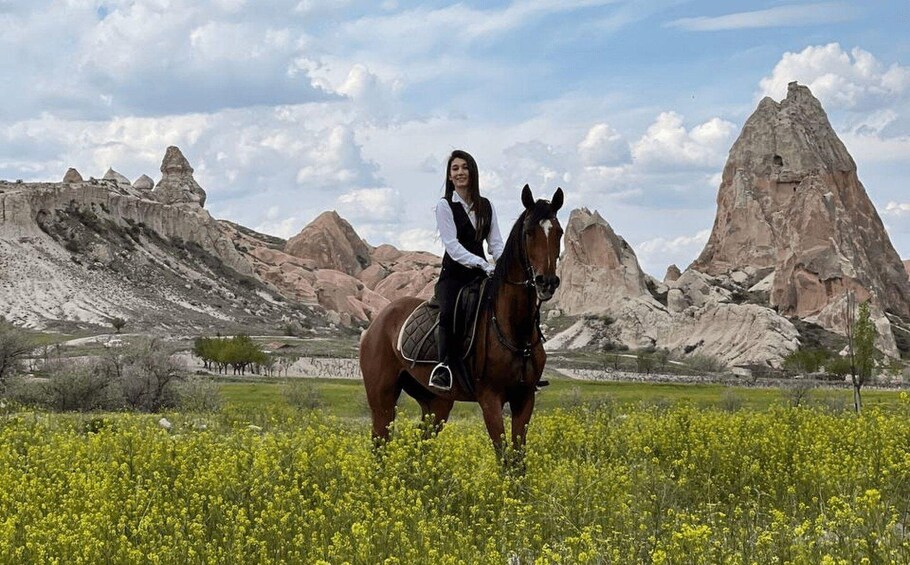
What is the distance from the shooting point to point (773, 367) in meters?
88.9

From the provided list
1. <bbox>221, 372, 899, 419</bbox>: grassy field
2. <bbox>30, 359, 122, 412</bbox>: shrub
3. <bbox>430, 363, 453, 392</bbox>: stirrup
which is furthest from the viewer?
<bbox>221, 372, 899, 419</bbox>: grassy field

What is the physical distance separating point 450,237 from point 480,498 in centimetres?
298

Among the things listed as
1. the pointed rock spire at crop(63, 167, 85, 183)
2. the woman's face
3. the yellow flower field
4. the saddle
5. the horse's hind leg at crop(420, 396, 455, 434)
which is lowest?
the yellow flower field

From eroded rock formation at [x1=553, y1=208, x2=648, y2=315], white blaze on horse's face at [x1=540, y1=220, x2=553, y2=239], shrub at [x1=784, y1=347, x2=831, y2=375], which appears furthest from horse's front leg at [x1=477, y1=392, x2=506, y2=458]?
eroded rock formation at [x1=553, y1=208, x2=648, y2=315]

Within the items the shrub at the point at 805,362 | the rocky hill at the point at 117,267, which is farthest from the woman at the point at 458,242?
the rocky hill at the point at 117,267

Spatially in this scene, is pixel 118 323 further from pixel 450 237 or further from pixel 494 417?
pixel 494 417

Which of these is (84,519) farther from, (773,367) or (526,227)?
(773,367)

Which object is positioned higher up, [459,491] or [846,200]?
[846,200]

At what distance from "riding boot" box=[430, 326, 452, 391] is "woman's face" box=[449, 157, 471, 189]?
5.00 feet

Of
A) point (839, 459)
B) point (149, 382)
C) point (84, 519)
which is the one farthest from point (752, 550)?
point (149, 382)

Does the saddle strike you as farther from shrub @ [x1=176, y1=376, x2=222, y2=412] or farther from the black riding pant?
shrub @ [x1=176, y1=376, x2=222, y2=412]

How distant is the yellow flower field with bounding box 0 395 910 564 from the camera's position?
618 cm

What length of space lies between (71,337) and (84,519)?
84.8 meters

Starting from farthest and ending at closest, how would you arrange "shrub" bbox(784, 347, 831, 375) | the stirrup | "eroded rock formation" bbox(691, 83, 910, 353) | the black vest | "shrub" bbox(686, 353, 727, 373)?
"eroded rock formation" bbox(691, 83, 910, 353), "shrub" bbox(686, 353, 727, 373), "shrub" bbox(784, 347, 831, 375), the black vest, the stirrup
